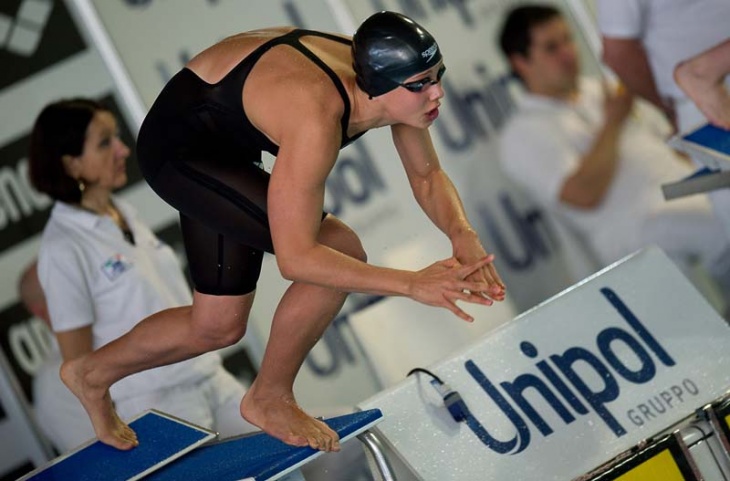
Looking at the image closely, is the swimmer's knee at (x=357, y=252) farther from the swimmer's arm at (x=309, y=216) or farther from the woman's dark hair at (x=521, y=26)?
the woman's dark hair at (x=521, y=26)

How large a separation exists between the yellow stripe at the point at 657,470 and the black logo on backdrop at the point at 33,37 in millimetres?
2687

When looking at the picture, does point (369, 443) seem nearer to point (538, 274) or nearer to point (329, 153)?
point (329, 153)

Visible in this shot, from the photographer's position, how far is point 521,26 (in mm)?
5418

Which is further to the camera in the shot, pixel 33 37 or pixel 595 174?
pixel 595 174

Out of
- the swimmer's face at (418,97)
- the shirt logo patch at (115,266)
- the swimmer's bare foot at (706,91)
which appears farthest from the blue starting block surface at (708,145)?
the shirt logo patch at (115,266)

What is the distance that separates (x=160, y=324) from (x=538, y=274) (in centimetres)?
247

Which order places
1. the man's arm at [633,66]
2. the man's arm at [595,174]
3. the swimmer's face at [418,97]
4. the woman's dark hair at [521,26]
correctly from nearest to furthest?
the swimmer's face at [418,97] → the man's arm at [633,66] → the man's arm at [595,174] → the woman's dark hair at [521,26]

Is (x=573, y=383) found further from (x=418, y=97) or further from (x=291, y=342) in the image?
(x=418, y=97)

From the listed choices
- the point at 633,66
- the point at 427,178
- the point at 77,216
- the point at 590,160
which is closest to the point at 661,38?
the point at 633,66

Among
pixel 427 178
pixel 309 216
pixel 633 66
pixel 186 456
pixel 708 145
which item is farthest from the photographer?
pixel 633 66

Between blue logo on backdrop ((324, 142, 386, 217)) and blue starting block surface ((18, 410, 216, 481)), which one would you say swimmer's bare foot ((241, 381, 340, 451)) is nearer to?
blue starting block surface ((18, 410, 216, 481))

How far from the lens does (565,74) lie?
5477mm

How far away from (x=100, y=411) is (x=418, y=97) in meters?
1.14

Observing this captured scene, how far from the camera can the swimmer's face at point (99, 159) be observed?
13.2 feet
